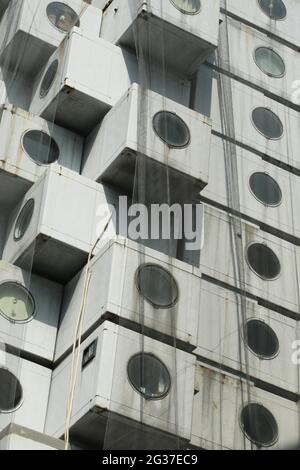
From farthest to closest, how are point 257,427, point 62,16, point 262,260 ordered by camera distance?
point 62,16 → point 262,260 → point 257,427

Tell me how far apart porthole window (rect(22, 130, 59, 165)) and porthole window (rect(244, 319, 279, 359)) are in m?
2.99

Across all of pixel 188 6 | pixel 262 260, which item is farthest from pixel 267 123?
pixel 262 260

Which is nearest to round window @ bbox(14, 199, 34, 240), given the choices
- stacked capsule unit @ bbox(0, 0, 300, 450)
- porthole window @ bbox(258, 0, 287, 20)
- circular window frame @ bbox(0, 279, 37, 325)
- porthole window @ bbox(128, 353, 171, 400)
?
stacked capsule unit @ bbox(0, 0, 300, 450)

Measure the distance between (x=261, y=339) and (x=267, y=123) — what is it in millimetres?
3815

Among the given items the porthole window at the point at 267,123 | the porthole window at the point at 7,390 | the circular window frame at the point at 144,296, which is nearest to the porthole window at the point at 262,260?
the circular window frame at the point at 144,296

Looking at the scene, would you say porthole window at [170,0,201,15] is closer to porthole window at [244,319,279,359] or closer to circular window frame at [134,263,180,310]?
circular window frame at [134,263,180,310]

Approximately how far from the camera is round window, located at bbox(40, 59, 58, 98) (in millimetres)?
13539

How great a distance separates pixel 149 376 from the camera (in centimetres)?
1052

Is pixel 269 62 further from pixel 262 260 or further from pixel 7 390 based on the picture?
pixel 7 390

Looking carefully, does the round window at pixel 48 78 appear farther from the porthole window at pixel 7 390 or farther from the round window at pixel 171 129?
the porthole window at pixel 7 390

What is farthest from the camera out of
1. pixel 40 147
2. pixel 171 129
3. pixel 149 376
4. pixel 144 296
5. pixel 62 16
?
pixel 62 16

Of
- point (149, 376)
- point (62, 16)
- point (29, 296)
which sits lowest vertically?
point (149, 376)

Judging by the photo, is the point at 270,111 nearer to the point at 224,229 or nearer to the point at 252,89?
the point at 252,89

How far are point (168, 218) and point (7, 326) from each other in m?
1.79
